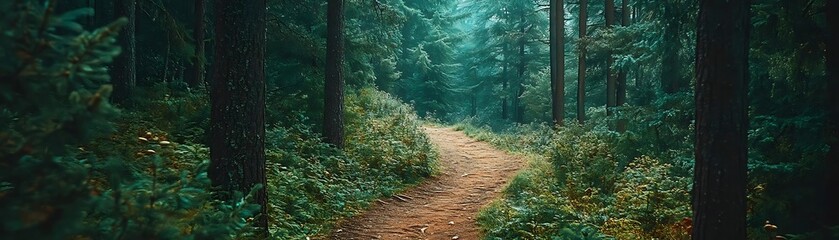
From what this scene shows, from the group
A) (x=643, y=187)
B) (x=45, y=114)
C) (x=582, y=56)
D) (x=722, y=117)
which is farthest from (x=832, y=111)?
(x=582, y=56)

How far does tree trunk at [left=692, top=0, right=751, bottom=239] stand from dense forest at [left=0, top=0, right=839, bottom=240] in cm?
2

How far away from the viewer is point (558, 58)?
2030 cm

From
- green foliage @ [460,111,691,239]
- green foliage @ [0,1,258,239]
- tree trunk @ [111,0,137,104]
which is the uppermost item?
tree trunk @ [111,0,137,104]

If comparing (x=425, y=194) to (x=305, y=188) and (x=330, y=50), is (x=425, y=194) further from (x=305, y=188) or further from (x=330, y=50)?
(x=330, y=50)

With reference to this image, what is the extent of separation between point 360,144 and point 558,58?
9480mm

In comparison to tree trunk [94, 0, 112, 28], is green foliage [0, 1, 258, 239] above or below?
below

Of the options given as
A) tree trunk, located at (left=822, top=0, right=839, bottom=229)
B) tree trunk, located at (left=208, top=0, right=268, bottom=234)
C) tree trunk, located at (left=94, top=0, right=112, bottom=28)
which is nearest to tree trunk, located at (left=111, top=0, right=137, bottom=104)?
tree trunk, located at (left=94, top=0, right=112, bottom=28)

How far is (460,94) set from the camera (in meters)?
43.4

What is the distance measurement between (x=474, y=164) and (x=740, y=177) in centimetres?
1122

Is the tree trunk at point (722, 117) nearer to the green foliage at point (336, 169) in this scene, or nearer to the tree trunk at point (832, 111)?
the tree trunk at point (832, 111)

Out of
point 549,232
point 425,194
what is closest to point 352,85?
point 425,194

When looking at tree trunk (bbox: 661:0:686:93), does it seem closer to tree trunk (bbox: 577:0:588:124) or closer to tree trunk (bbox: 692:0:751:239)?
tree trunk (bbox: 692:0:751:239)

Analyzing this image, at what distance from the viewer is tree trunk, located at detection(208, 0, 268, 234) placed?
6.46 meters

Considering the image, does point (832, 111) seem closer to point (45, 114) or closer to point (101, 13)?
point (45, 114)
